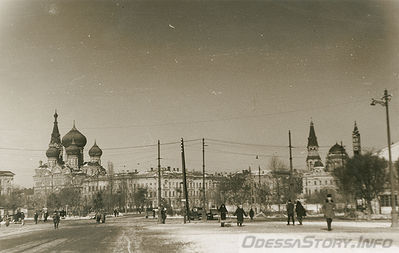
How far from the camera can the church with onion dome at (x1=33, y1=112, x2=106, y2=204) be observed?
165 m

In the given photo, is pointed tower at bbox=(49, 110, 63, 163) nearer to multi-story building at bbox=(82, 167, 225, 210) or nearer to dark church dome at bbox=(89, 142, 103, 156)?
dark church dome at bbox=(89, 142, 103, 156)

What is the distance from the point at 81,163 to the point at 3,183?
84.2 ft

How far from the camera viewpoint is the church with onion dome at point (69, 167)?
165375mm

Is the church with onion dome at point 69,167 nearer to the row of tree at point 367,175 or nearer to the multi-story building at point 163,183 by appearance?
the multi-story building at point 163,183

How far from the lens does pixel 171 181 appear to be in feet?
554

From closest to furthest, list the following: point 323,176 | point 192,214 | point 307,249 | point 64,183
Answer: point 307,249, point 192,214, point 64,183, point 323,176

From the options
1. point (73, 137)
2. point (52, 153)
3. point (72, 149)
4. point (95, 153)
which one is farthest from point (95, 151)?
point (52, 153)

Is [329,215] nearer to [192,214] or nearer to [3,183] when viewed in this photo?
[192,214]

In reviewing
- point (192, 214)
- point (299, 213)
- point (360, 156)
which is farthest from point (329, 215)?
Answer: point (192, 214)

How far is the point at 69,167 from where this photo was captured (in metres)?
168

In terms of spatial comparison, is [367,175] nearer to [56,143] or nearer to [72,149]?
[72,149]

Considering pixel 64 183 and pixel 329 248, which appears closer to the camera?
pixel 329 248

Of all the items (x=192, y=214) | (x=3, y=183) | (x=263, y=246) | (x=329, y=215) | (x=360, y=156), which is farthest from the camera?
(x=3, y=183)

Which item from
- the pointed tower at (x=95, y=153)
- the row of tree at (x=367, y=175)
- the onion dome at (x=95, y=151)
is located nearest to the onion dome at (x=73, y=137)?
the onion dome at (x=95, y=151)
